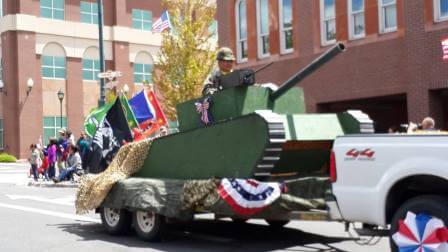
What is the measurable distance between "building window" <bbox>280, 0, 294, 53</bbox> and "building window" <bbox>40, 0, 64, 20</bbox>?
27.5m

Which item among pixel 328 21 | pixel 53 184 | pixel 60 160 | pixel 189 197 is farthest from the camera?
pixel 60 160

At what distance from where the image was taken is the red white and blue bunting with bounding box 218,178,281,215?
305 inches

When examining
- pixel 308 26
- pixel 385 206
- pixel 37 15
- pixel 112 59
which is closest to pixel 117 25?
pixel 112 59

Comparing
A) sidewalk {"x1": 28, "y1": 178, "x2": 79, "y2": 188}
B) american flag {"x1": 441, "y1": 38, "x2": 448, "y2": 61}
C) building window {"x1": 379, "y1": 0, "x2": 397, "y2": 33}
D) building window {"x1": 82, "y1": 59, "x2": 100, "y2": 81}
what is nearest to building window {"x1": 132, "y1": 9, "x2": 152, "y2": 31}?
building window {"x1": 82, "y1": 59, "x2": 100, "y2": 81}

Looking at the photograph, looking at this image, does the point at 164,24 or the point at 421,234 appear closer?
the point at 421,234

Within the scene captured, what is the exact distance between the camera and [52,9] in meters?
47.2

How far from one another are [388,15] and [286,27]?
445 centimetres

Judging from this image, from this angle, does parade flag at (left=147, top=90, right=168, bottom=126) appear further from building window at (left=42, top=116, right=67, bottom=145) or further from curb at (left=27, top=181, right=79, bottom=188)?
building window at (left=42, top=116, right=67, bottom=145)

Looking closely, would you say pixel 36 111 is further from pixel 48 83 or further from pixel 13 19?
pixel 13 19

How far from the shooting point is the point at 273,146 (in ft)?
25.5

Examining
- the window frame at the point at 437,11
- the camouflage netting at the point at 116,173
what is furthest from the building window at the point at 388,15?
the camouflage netting at the point at 116,173

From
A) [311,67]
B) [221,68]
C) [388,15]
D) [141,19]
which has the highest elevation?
[141,19]

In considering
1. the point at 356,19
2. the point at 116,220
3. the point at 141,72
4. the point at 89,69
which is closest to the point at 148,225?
the point at 116,220

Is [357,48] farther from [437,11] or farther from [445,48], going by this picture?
[445,48]
